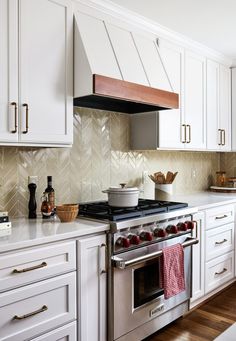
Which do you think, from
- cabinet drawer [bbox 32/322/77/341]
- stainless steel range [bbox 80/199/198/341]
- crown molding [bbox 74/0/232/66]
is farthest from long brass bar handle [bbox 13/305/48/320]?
crown molding [bbox 74/0/232/66]

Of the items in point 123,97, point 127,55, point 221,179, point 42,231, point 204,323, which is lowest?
point 204,323

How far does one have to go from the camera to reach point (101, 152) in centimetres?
289

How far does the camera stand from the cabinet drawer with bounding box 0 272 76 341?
5.21 feet

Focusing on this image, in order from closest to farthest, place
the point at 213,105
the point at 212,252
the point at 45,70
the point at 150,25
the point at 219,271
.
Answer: the point at 45,70, the point at 150,25, the point at 212,252, the point at 219,271, the point at 213,105

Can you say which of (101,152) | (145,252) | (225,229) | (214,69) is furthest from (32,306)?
(214,69)

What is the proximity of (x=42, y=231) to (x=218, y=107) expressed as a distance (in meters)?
2.71

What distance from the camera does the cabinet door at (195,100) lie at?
3293 millimetres

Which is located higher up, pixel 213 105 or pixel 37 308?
pixel 213 105

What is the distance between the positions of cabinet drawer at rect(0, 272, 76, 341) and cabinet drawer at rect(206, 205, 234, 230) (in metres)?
1.57

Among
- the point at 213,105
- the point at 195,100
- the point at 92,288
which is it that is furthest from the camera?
the point at 213,105

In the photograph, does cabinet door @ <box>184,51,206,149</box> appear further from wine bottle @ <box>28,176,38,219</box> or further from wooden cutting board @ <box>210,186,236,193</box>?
wine bottle @ <box>28,176,38,219</box>

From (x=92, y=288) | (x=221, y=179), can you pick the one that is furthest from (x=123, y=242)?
(x=221, y=179)

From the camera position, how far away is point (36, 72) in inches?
80.3

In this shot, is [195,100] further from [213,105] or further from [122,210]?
[122,210]
